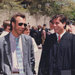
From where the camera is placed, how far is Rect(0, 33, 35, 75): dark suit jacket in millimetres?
4113

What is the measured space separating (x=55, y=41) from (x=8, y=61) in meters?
1.02

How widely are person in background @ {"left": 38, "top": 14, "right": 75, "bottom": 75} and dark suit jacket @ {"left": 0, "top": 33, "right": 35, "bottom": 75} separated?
1.78 ft

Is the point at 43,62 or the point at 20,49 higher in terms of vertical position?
the point at 20,49

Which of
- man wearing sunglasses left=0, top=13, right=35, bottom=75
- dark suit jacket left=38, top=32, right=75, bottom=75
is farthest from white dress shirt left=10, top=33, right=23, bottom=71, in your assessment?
dark suit jacket left=38, top=32, right=75, bottom=75

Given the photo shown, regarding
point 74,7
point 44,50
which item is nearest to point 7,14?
point 74,7

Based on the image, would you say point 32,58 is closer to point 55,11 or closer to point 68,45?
point 68,45

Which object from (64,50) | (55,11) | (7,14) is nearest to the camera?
(64,50)

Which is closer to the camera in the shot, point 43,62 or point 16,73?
point 16,73

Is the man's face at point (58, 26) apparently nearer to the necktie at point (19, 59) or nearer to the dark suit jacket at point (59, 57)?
the dark suit jacket at point (59, 57)

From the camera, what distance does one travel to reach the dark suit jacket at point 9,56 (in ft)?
13.5

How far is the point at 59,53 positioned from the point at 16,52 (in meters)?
0.84

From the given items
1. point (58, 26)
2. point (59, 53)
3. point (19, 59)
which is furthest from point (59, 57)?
point (19, 59)

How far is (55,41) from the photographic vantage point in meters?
4.84

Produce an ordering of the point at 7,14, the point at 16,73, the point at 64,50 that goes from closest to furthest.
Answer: the point at 16,73, the point at 64,50, the point at 7,14
